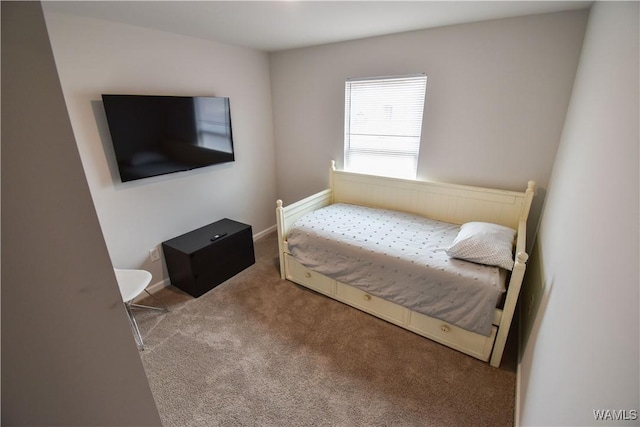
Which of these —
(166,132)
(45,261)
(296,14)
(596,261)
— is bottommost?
(596,261)

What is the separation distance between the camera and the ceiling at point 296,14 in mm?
1756

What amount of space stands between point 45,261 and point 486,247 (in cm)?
209

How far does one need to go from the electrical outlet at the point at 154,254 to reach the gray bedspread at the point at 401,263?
124 centimetres

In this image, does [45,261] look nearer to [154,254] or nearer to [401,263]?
[401,263]

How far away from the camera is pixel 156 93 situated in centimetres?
235

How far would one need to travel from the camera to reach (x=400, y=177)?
286cm

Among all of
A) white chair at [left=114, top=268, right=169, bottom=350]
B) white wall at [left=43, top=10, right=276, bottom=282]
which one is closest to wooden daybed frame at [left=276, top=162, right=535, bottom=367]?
white wall at [left=43, top=10, right=276, bottom=282]

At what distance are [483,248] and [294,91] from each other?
2.57 metres

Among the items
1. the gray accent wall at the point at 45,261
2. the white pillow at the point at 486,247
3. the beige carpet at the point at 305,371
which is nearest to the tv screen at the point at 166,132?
the beige carpet at the point at 305,371

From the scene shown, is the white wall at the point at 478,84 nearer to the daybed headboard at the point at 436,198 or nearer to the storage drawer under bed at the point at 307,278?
the daybed headboard at the point at 436,198

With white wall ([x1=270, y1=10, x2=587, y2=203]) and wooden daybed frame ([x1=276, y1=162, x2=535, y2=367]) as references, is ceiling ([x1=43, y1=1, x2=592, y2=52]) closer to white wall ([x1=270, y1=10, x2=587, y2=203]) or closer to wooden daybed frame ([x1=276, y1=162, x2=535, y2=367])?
white wall ([x1=270, y1=10, x2=587, y2=203])

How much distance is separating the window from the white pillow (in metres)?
0.99

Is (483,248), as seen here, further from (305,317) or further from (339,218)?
(305,317)

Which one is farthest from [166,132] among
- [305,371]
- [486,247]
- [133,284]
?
[486,247]
